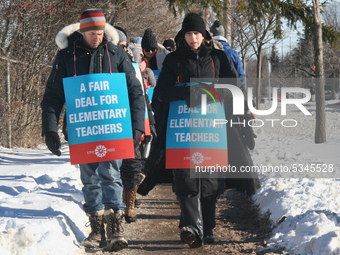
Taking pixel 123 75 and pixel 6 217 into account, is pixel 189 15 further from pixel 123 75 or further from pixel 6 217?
pixel 6 217

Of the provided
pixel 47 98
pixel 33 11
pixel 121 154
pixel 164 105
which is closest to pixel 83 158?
pixel 121 154

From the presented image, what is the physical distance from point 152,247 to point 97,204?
68 centimetres

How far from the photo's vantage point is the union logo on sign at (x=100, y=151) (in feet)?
11.6

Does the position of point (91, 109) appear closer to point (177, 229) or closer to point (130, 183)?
point (130, 183)

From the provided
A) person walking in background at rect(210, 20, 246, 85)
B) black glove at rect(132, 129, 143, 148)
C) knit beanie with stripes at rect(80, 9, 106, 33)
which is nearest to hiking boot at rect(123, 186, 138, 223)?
black glove at rect(132, 129, 143, 148)

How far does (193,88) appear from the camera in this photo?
3.73 m

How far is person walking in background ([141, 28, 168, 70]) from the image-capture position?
19.5ft

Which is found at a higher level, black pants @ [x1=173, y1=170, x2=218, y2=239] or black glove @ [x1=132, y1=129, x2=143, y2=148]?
black glove @ [x1=132, y1=129, x2=143, y2=148]

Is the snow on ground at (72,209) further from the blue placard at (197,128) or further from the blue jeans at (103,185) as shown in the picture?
the blue placard at (197,128)

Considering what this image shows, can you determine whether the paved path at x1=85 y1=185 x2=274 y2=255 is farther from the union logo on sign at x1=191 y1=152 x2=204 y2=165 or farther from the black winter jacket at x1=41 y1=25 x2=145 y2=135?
the black winter jacket at x1=41 y1=25 x2=145 y2=135

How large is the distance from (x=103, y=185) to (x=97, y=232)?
44cm

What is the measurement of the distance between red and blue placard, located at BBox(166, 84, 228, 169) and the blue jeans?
569 mm

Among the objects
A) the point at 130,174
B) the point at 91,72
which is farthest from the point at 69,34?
the point at 130,174

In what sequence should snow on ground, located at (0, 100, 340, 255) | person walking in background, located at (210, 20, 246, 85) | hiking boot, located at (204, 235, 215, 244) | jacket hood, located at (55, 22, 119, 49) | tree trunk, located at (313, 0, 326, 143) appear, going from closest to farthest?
1. snow on ground, located at (0, 100, 340, 255)
2. jacket hood, located at (55, 22, 119, 49)
3. hiking boot, located at (204, 235, 215, 244)
4. person walking in background, located at (210, 20, 246, 85)
5. tree trunk, located at (313, 0, 326, 143)
